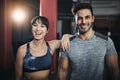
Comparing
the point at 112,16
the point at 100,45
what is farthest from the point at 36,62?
the point at 112,16

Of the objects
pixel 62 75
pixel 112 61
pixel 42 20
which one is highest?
pixel 42 20

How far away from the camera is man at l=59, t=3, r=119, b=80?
128 cm

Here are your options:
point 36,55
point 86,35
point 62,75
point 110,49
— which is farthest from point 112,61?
point 36,55

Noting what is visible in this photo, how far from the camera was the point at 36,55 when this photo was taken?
137 cm

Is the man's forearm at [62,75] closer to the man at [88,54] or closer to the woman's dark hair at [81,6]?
the man at [88,54]

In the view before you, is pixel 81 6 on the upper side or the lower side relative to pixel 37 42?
upper

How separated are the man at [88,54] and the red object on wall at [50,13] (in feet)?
0.46

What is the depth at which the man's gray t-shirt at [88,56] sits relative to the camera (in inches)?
51.0

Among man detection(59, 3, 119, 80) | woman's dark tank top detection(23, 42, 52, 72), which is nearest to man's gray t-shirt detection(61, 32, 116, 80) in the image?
man detection(59, 3, 119, 80)

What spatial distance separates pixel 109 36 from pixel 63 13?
36 cm

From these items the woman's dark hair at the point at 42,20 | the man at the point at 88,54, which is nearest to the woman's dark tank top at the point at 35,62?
the man at the point at 88,54

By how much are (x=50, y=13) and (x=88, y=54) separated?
0.40 m

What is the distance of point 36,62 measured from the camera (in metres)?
1.36

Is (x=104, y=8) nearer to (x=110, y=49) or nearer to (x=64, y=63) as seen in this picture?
(x=110, y=49)
